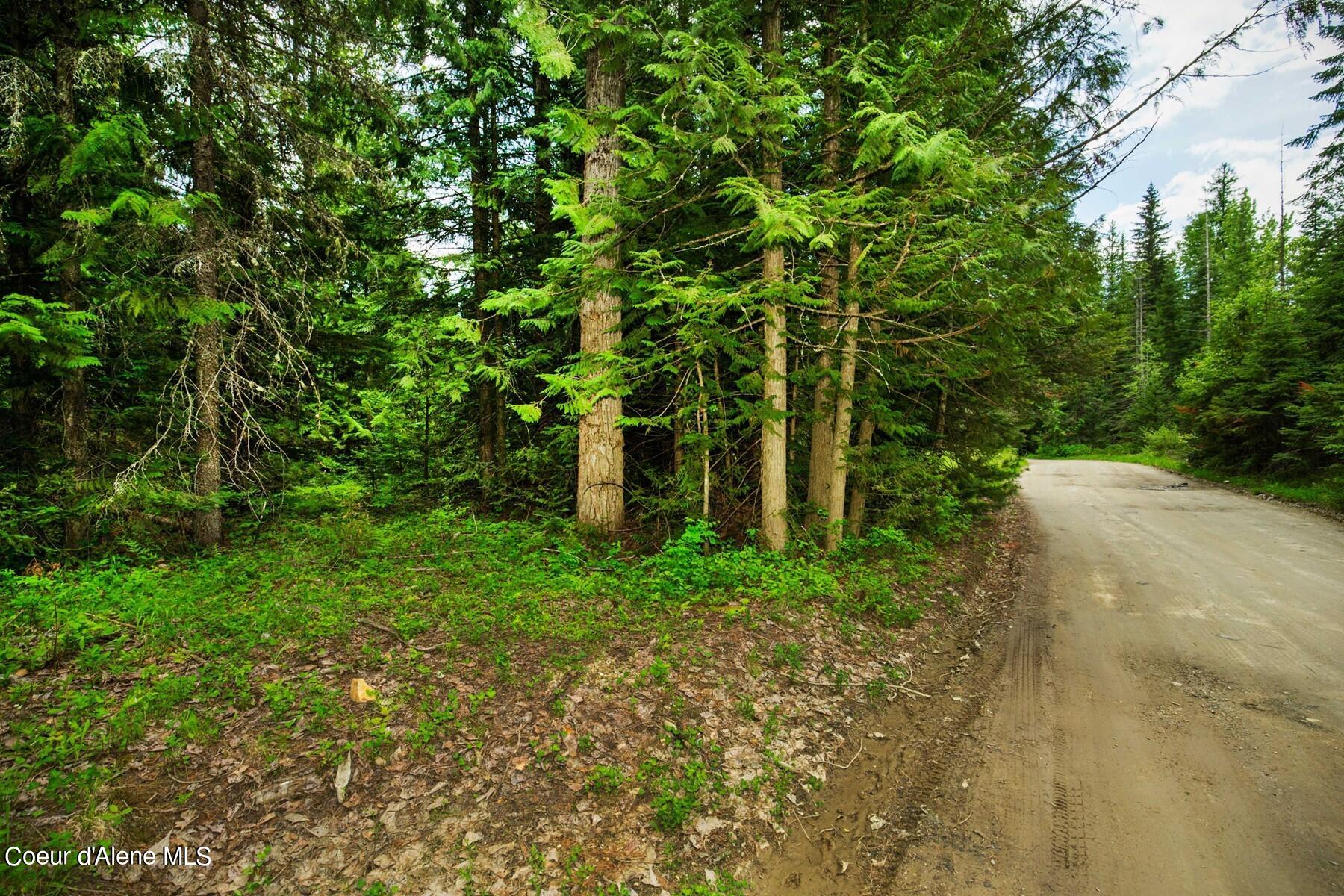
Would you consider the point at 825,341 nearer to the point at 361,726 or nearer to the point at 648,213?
the point at 648,213

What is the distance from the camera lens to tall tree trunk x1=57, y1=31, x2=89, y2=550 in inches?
219

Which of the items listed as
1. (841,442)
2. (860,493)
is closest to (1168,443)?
(860,493)

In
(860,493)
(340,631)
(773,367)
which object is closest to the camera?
(340,631)

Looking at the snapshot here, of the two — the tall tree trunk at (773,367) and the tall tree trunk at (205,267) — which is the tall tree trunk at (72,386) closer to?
the tall tree trunk at (205,267)

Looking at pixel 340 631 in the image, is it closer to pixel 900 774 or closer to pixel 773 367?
pixel 900 774

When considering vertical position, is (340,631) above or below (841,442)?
below

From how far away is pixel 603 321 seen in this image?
7.45 metres

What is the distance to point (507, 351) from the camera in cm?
893

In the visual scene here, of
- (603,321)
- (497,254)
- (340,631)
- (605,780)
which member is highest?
(497,254)

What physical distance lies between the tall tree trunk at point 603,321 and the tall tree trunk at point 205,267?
4.51 m

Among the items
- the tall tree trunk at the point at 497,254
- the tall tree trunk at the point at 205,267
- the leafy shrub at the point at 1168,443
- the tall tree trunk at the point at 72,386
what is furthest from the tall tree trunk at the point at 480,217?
the leafy shrub at the point at 1168,443

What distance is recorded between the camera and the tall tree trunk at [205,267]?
6301 millimetres

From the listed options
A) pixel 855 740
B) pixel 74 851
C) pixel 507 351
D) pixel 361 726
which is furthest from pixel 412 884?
pixel 507 351

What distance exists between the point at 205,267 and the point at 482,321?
10.6 feet
